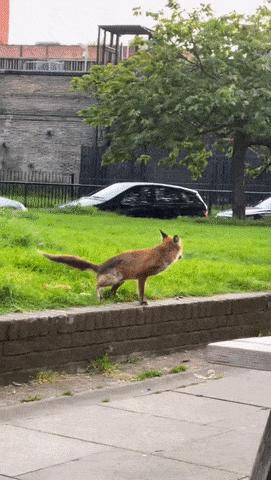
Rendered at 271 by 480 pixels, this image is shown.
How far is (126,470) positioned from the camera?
5918mm

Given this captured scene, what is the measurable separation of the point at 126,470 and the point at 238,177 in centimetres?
2576

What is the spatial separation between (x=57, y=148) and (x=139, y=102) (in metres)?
19.1

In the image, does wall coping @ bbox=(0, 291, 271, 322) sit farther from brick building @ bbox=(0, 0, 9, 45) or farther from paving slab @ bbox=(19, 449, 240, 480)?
brick building @ bbox=(0, 0, 9, 45)

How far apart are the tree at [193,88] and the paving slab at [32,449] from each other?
857 inches

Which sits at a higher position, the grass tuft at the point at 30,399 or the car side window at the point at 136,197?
the grass tuft at the point at 30,399

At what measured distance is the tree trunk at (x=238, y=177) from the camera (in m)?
30.7

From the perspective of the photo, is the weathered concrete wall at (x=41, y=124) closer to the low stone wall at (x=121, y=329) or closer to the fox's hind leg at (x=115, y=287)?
the low stone wall at (x=121, y=329)

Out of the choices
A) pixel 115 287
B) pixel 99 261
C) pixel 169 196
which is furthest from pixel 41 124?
pixel 115 287

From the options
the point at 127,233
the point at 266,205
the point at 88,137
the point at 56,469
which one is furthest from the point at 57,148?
the point at 56,469

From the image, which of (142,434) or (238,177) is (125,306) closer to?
(142,434)

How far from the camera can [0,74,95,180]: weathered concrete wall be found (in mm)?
47812

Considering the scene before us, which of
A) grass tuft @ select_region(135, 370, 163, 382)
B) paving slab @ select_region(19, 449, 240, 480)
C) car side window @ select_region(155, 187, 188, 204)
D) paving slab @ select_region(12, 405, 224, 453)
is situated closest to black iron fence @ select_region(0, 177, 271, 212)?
car side window @ select_region(155, 187, 188, 204)

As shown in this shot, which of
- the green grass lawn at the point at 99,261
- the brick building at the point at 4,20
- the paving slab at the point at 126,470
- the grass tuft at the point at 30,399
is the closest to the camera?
the paving slab at the point at 126,470

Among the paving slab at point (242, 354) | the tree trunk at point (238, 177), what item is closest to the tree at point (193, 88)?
the tree trunk at point (238, 177)
